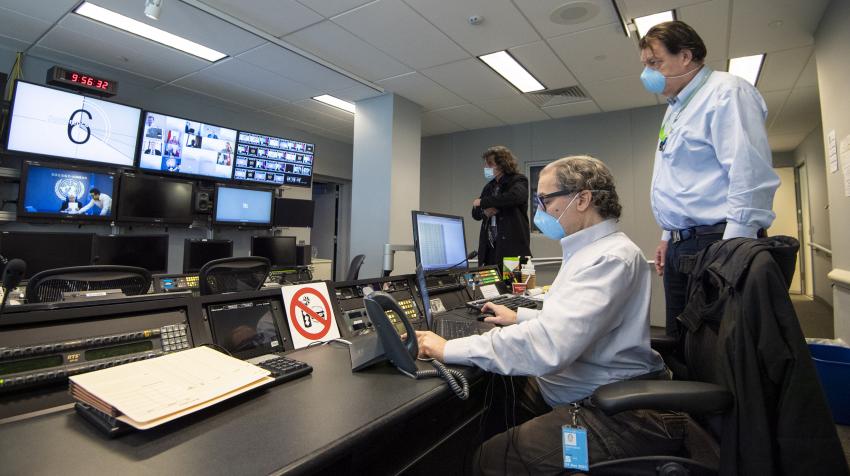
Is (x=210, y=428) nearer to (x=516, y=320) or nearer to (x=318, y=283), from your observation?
(x=318, y=283)

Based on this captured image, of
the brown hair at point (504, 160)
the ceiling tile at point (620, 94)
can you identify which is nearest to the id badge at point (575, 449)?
the brown hair at point (504, 160)

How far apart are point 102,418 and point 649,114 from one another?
17.8 feet

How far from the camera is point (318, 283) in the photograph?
1277 mm

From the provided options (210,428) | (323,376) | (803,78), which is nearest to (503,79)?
(803,78)

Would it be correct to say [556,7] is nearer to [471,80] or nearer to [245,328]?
[471,80]

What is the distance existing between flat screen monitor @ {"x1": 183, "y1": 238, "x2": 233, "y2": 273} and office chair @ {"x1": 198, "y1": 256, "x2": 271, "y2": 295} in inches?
89.0

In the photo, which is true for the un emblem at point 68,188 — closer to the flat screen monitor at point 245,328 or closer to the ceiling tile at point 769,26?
the flat screen monitor at point 245,328

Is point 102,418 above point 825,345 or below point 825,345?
above

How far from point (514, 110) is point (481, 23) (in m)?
2.07

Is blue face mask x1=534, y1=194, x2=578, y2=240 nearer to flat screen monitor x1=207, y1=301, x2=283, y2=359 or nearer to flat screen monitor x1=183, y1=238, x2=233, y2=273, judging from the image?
flat screen monitor x1=207, y1=301, x2=283, y2=359

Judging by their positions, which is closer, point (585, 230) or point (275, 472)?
point (275, 472)

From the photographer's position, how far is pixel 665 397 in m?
0.78

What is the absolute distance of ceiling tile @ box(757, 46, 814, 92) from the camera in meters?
3.35

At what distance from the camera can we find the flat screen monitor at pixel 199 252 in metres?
3.98
